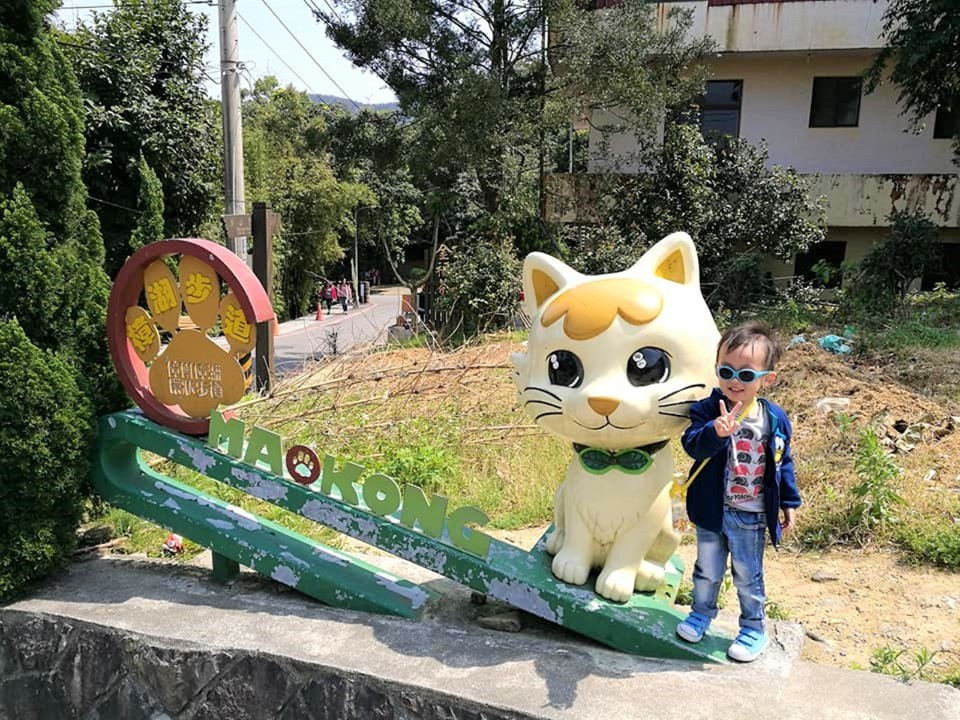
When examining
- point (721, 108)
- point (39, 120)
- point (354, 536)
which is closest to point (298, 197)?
point (721, 108)

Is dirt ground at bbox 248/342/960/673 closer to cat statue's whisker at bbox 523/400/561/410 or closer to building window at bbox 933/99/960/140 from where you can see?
cat statue's whisker at bbox 523/400/561/410

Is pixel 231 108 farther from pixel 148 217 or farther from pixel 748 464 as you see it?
pixel 748 464

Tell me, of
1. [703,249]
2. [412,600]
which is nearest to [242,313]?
[412,600]

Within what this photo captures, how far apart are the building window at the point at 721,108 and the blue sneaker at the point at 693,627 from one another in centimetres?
1500

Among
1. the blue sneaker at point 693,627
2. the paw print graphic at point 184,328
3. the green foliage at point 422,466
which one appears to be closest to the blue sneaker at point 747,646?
the blue sneaker at point 693,627

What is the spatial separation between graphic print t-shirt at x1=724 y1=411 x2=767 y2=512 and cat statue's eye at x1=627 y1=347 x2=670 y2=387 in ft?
1.00

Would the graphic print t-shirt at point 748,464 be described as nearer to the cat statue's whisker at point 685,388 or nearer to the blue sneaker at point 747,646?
the cat statue's whisker at point 685,388

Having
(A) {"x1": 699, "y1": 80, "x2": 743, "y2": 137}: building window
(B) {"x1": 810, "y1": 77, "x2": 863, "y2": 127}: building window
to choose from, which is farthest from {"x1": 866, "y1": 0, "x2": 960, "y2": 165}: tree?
(A) {"x1": 699, "y1": 80, "x2": 743, "y2": 137}: building window

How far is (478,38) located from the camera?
13.1 meters

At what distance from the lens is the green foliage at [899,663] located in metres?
2.76

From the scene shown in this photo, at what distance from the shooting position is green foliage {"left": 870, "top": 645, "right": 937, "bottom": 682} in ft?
9.05

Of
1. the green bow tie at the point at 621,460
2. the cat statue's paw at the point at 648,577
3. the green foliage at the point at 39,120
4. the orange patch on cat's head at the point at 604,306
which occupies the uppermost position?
the green foliage at the point at 39,120

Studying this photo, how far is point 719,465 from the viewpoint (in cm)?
239

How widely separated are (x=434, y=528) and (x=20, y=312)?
2003 millimetres
